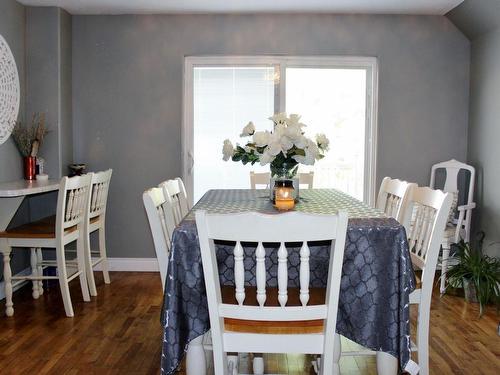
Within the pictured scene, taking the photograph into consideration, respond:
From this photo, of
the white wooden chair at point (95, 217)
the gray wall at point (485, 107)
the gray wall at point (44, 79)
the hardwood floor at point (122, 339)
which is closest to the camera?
the hardwood floor at point (122, 339)

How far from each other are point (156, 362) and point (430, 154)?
3.23 metres

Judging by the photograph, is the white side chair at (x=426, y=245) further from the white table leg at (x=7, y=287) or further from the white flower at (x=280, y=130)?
the white table leg at (x=7, y=287)

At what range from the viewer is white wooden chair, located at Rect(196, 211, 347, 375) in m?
1.67

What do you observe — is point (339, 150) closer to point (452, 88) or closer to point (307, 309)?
point (452, 88)

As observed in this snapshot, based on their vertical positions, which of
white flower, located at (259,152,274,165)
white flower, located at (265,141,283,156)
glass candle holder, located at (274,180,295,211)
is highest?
white flower, located at (265,141,283,156)

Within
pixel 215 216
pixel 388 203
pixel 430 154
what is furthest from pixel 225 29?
pixel 215 216

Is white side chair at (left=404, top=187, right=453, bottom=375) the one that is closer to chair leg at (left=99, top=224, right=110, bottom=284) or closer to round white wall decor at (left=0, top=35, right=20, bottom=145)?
chair leg at (left=99, top=224, right=110, bottom=284)

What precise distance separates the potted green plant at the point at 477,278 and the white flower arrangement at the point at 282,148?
175 centimetres

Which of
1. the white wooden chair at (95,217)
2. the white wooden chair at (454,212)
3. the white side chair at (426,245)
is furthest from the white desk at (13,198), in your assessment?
the white wooden chair at (454,212)

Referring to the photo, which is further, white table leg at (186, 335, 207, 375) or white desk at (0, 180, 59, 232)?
white desk at (0, 180, 59, 232)

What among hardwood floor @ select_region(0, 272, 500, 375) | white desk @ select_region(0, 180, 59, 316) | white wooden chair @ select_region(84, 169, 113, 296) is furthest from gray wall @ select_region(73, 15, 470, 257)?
hardwood floor @ select_region(0, 272, 500, 375)

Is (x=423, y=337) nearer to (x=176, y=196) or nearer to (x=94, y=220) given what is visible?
(x=176, y=196)

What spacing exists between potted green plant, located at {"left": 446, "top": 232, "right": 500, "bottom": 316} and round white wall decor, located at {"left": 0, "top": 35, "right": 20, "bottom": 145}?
3540mm

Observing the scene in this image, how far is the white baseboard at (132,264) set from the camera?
5078 millimetres
